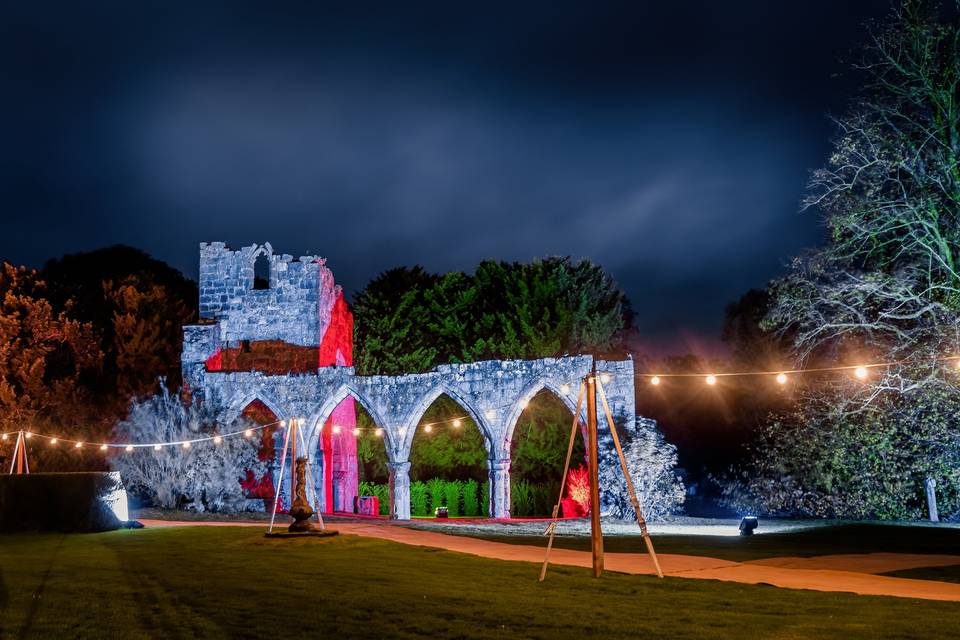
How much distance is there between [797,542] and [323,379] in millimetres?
12799

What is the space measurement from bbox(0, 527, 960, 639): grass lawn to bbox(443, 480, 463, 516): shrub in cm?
1675

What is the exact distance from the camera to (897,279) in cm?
1512

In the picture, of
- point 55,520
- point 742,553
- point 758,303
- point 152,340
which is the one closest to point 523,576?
point 742,553

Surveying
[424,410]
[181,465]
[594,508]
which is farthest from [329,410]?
[594,508]

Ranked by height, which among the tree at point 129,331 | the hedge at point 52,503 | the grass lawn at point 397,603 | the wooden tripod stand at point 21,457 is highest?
the tree at point 129,331

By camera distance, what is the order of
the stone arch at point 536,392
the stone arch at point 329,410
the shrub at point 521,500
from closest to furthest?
the stone arch at point 536,392 → the stone arch at point 329,410 → the shrub at point 521,500

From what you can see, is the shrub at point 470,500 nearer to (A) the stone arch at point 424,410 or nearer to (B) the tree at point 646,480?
(A) the stone arch at point 424,410

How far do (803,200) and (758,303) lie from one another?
23882 millimetres

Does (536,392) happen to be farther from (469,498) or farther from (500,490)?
(469,498)

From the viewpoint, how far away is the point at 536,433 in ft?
97.8

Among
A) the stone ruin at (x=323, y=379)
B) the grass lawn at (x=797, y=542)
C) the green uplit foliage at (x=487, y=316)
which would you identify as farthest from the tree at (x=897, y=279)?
the green uplit foliage at (x=487, y=316)

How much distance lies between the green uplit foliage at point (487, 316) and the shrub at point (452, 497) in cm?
483

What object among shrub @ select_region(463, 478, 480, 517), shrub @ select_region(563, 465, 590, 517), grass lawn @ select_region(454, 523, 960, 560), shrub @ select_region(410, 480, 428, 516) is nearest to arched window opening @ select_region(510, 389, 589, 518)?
shrub @ select_region(463, 478, 480, 517)

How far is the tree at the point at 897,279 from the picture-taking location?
1480 centimetres
